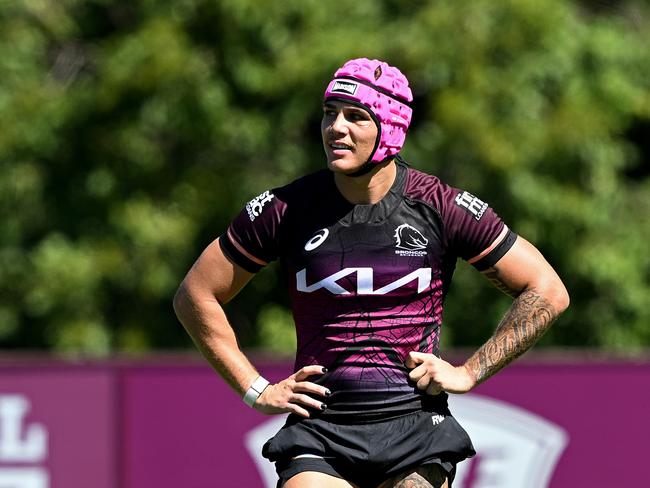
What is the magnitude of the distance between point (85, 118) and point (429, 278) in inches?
417

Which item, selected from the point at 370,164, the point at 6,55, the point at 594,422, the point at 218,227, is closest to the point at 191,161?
the point at 218,227

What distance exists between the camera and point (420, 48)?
47.5 ft

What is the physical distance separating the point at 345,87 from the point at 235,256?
747 mm

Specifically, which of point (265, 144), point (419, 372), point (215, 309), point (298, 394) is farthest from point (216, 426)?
point (265, 144)

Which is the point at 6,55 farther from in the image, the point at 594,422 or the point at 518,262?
the point at 518,262

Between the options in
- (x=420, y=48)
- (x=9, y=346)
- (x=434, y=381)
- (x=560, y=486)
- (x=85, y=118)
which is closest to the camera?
(x=434, y=381)

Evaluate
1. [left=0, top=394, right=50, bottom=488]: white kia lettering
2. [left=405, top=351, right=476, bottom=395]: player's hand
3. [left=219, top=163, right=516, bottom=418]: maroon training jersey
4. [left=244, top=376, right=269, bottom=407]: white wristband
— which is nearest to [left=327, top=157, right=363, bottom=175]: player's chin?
[left=219, top=163, right=516, bottom=418]: maroon training jersey

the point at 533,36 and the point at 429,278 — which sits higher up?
the point at 533,36

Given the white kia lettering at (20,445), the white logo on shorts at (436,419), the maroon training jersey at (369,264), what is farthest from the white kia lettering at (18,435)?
the white logo on shorts at (436,419)

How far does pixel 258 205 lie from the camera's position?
17.7 ft

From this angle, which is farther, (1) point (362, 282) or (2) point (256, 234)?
(2) point (256, 234)

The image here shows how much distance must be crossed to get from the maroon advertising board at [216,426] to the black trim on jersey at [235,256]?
4263 millimetres

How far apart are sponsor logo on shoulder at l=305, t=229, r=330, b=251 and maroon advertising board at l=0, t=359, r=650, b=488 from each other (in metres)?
4.37

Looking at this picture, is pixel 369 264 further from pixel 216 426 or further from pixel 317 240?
pixel 216 426
